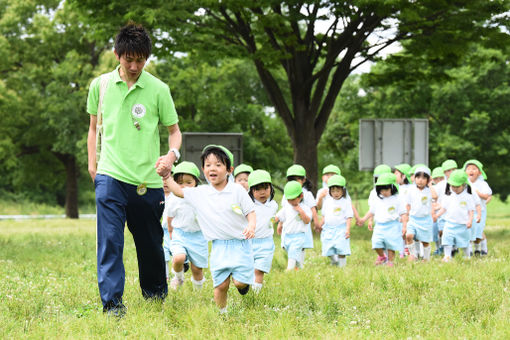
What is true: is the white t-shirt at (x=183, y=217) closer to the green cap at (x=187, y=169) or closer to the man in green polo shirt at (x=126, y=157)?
the green cap at (x=187, y=169)

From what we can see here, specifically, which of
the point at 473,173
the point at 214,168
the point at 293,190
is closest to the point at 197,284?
the point at 293,190

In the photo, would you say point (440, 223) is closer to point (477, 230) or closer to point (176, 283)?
point (477, 230)

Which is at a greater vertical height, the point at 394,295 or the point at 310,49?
the point at 310,49

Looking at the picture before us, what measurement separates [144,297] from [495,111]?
32.1m

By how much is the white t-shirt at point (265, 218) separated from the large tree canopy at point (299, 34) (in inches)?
308

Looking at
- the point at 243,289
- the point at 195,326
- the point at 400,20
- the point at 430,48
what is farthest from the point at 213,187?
the point at 430,48

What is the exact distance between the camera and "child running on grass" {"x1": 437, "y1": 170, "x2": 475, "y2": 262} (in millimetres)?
11312

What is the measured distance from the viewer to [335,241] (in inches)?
407

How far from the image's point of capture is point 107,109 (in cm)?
548

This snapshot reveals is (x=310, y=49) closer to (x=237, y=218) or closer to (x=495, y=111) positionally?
(x=237, y=218)

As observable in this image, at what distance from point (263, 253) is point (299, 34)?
1106 cm

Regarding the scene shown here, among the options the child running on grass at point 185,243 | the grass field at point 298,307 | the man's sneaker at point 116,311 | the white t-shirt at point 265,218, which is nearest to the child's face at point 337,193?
the grass field at point 298,307

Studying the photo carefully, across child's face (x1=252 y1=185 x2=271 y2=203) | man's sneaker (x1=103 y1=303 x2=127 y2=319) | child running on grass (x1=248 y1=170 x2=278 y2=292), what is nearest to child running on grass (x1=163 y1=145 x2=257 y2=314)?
man's sneaker (x1=103 y1=303 x2=127 y2=319)

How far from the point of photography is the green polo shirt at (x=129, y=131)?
17.8 feet
